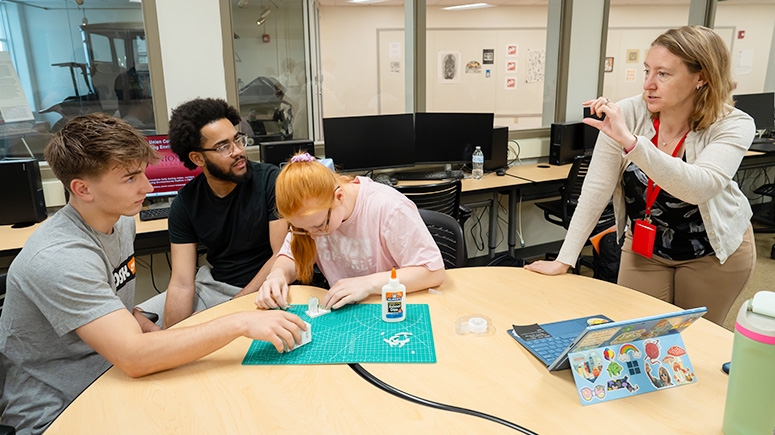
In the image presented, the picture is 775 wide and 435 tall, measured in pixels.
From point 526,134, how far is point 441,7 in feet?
9.61

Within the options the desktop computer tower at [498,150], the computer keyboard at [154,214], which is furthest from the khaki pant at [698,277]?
the computer keyboard at [154,214]

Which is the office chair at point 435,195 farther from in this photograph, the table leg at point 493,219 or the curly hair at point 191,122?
the curly hair at point 191,122

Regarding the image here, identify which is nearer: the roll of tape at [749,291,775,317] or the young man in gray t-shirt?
the roll of tape at [749,291,775,317]

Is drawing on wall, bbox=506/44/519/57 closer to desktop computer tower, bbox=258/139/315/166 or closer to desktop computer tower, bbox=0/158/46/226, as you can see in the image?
desktop computer tower, bbox=258/139/315/166

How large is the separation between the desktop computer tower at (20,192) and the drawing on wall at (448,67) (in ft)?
15.5

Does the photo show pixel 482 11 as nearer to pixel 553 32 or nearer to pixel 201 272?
pixel 553 32

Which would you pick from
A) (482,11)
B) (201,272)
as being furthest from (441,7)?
(201,272)

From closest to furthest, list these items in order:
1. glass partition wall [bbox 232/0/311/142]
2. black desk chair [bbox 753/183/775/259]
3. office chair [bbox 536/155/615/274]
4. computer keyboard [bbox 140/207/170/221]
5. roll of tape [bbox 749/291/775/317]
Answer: roll of tape [bbox 749/291/775/317]
computer keyboard [bbox 140/207/170/221]
office chair [bbox 536/155/615/274]
glass partition wall [bbox 232/0/311/142]
black desk chair [bbox 753/183/775/259]

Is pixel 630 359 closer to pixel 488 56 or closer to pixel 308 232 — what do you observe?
pixel 308 232

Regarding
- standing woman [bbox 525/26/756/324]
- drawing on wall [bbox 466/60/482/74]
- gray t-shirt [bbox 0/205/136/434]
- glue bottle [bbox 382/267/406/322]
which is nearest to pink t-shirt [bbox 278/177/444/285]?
glue bottle [bbox 382/267/406/322]

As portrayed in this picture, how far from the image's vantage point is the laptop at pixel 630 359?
3.52 ft

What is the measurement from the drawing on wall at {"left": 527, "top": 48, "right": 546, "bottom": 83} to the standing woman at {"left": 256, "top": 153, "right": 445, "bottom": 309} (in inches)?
215

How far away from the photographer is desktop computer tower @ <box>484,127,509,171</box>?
4.04 m

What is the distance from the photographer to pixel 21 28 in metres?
3.00
